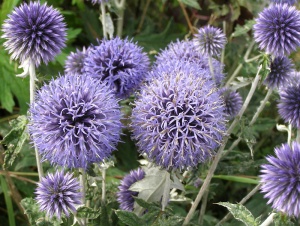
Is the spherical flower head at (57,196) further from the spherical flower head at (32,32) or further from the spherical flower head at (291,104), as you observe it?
the spherical flower head at (291,104)

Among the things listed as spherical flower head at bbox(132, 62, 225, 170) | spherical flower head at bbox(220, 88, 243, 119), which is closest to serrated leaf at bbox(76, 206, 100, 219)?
spherical flower head at bbox(132, 62, 225, 170)

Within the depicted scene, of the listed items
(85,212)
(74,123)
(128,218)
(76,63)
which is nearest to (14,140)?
(74,123)

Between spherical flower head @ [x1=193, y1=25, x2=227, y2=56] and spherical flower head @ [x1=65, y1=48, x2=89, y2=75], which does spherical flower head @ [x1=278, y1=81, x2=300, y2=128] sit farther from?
spherical flower head @ [x1=65, y1=48, x2=89, y2=75]

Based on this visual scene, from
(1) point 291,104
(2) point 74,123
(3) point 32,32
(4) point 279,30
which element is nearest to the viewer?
(2) point 74,123

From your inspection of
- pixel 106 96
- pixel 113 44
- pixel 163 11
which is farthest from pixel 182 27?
pixel 106 96

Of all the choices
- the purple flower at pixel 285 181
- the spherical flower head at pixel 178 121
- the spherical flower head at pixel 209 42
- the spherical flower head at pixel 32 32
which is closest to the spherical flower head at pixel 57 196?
the spherical flower head at pixel 178 121

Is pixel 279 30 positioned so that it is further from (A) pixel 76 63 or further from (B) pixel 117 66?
(A) pixel 76 63

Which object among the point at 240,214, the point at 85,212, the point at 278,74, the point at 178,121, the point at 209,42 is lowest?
the point at 85,212
